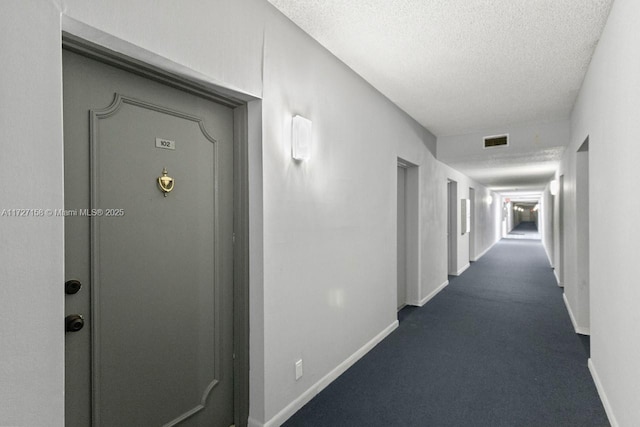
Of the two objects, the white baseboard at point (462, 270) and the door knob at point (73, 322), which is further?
the white baseboard at point (462, 270)

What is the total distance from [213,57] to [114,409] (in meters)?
1.76

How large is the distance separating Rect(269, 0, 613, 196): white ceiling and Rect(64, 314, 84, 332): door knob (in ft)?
6.55

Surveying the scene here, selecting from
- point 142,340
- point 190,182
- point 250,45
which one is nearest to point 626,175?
point 250,45

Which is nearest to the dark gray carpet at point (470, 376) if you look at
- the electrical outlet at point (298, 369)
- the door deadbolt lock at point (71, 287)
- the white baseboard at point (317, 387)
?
the white baseboard at point (317, 387)

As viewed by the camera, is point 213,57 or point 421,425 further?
point 421,425

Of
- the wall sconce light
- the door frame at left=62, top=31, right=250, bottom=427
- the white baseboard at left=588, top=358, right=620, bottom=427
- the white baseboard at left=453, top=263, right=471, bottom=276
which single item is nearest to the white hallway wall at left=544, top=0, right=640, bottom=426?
the white baseboard at left=588, top=358, right=620, bottom=427

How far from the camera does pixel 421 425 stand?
2184 millimetres

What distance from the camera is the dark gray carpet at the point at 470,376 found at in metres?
2.28

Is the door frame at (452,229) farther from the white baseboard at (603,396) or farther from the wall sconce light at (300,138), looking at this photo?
the wall sconce light at (300,138)

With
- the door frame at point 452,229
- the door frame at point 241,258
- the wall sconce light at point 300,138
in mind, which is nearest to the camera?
the door frame at point 241,258

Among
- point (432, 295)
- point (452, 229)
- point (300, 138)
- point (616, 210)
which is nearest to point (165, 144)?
point (300, 138)

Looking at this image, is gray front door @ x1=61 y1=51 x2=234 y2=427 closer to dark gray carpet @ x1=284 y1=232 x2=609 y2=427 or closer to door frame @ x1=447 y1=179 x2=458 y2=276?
dark gray carpet @ x1=284 y1=232 x2=609 y2=427

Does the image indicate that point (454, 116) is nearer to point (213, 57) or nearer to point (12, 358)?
point (213, 57)

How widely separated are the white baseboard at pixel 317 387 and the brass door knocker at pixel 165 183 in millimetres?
1511
